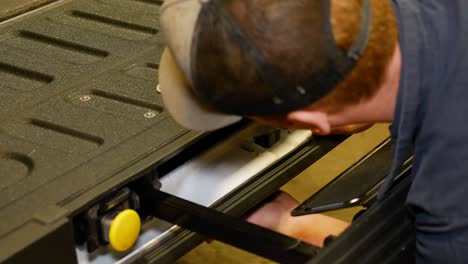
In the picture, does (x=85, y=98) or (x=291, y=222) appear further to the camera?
(x=291, y=222)

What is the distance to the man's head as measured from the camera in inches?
31.7

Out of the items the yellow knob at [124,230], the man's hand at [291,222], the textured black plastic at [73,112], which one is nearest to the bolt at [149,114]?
the textured black plastic at [73,112]

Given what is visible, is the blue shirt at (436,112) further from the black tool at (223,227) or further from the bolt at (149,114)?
the bolt at (149,114)

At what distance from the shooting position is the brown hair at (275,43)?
802 millimetres

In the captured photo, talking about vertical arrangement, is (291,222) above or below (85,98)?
below

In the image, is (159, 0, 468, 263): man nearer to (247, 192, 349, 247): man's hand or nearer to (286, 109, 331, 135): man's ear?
(286, 109, 331, 135): man's ear

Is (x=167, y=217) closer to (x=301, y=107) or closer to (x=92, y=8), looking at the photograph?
(x=301, y=107)

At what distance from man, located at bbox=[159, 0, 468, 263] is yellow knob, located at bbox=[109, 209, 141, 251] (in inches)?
4.6

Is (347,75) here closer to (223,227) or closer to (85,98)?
(223,227)

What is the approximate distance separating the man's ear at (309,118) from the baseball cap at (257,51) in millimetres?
17

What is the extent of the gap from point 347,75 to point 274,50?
3.2 inches

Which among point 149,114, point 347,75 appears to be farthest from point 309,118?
point 149,114

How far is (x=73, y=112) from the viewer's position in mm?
1025

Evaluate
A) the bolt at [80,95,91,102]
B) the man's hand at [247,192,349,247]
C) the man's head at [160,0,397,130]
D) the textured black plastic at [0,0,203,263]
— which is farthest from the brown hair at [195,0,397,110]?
the man's hand at [247,192,349,247]
